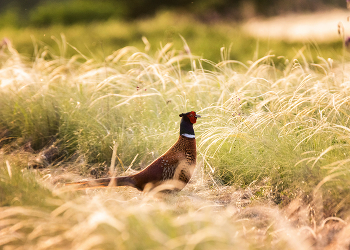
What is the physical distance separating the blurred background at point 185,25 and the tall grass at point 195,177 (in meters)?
2.18

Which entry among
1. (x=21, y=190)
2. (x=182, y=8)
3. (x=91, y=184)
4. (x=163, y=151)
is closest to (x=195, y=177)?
(x=163, y=151)

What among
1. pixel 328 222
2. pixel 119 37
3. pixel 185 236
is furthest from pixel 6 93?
pixel 119 37

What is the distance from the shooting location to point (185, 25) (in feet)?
27.7

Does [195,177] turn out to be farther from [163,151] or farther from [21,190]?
[21,190]

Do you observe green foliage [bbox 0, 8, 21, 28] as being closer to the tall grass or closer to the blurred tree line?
the blurred tree line

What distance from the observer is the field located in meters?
1.61

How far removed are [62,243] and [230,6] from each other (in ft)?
38.8

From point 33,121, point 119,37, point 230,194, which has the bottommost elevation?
point 230,194

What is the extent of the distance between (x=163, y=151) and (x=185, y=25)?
20.4 ft

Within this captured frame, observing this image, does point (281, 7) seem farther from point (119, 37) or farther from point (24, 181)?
point (24, 181)

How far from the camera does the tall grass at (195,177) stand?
1.61 meters

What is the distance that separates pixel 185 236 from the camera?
1516 millimetres

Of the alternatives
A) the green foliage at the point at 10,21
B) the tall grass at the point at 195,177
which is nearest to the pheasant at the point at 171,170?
the tall grass at the point at 195,177

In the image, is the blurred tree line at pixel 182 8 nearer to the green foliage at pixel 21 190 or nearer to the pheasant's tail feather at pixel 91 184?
the green foliage at pixel 21 190
